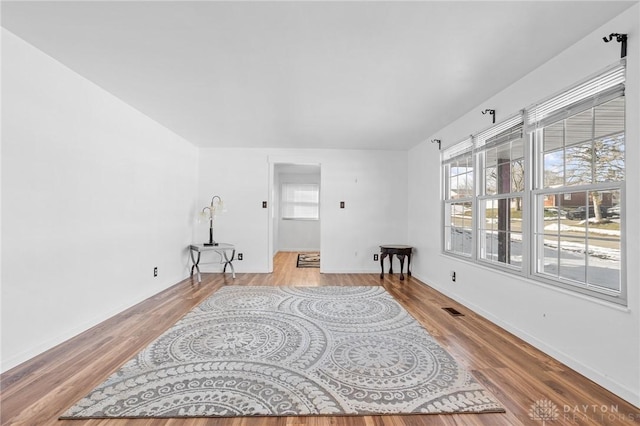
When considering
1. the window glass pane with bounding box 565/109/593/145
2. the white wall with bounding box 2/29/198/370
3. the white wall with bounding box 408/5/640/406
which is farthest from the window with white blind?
the white wall with bounding box 2/29/198/370

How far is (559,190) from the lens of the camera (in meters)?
2.29

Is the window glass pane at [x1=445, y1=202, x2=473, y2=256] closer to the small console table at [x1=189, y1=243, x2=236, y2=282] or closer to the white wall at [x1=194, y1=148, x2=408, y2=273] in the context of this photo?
the white wall at [x1=194, y1=148, x2=408, y2=273]

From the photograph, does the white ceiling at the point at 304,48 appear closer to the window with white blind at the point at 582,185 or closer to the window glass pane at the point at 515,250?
the window with white blind at the point at 582,185

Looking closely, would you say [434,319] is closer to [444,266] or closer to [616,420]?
[444,266]

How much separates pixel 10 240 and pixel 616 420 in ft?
13.0

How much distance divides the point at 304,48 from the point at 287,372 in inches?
92.8

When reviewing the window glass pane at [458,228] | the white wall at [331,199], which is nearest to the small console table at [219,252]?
the white wall at [331,199]

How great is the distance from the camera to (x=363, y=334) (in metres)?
2.60

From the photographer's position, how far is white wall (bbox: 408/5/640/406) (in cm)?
170

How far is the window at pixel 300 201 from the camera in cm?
841

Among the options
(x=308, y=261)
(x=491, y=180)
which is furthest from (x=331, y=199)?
(x=491, y=180)

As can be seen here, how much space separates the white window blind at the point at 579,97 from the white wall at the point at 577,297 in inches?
2.5

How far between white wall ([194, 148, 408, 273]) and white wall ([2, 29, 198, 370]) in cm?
154

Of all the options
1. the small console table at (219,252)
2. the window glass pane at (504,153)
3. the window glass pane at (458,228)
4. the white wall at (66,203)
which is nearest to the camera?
the white wall at (66,203)
